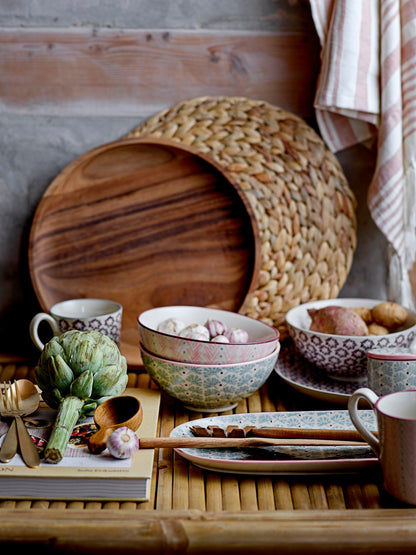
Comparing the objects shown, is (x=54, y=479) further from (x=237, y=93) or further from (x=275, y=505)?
(x=237, y=93)

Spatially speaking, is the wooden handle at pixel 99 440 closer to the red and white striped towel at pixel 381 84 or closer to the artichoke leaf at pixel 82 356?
the artichoke leaf at pixel 82 356

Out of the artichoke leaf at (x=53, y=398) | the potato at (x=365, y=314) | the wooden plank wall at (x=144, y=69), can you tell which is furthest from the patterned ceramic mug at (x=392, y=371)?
the wooden plank wall at (x=144, y=69)

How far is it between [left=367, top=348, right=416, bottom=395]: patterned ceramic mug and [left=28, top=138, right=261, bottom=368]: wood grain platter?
0.31 meters

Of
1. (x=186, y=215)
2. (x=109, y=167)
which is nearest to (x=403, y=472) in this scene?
(x=186, y=215)

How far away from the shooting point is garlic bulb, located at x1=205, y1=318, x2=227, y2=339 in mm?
848

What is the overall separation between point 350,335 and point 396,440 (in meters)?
0.28

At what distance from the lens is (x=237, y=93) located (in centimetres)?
106

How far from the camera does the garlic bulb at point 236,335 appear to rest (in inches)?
32.8

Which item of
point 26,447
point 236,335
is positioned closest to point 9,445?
point 26,447

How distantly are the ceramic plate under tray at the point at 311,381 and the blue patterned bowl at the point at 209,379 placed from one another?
0.09 meters

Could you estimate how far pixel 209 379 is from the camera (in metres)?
0.77

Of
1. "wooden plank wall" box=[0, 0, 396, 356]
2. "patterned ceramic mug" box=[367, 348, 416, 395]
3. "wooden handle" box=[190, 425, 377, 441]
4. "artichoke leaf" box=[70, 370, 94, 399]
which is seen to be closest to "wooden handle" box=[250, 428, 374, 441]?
"wooden handle" box=[190, 425, 377, 441]

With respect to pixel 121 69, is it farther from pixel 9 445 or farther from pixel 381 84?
pixel 9 445

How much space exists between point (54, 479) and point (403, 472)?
356 mm
